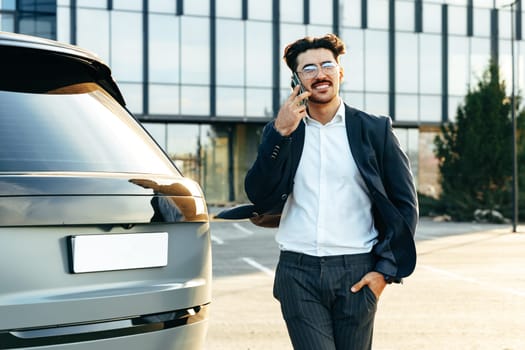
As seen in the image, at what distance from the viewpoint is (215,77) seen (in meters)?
30.6

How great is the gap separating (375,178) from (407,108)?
30.8m

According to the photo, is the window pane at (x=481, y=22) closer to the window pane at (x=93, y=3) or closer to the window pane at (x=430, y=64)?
the window pane at (x=430, y=64)

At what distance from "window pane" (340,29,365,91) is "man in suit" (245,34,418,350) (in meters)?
29.1

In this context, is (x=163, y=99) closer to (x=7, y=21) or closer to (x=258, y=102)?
(x=258, y=102)

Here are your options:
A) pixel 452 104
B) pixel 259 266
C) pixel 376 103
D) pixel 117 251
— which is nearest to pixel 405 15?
pixel 376 103

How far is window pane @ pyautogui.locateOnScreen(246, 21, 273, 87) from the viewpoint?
30.9 m

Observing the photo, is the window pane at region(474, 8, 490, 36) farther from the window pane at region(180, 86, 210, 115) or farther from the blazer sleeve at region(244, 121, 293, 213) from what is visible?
the blazer sleeve at region(244, 121, 293, 213)

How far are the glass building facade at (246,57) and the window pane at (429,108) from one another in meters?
0.04

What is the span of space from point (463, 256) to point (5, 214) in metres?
11.8

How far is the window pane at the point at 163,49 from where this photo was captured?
29859mm

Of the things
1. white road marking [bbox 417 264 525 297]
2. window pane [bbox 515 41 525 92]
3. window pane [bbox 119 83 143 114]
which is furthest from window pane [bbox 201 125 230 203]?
white road marking [bbox 417 264 525 297]

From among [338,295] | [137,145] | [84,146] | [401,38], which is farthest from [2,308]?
[401,38]

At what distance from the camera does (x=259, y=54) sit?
1226 inches

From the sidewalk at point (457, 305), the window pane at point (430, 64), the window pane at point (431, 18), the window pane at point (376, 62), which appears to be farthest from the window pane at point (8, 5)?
the sidewalk at point (457, 305)
